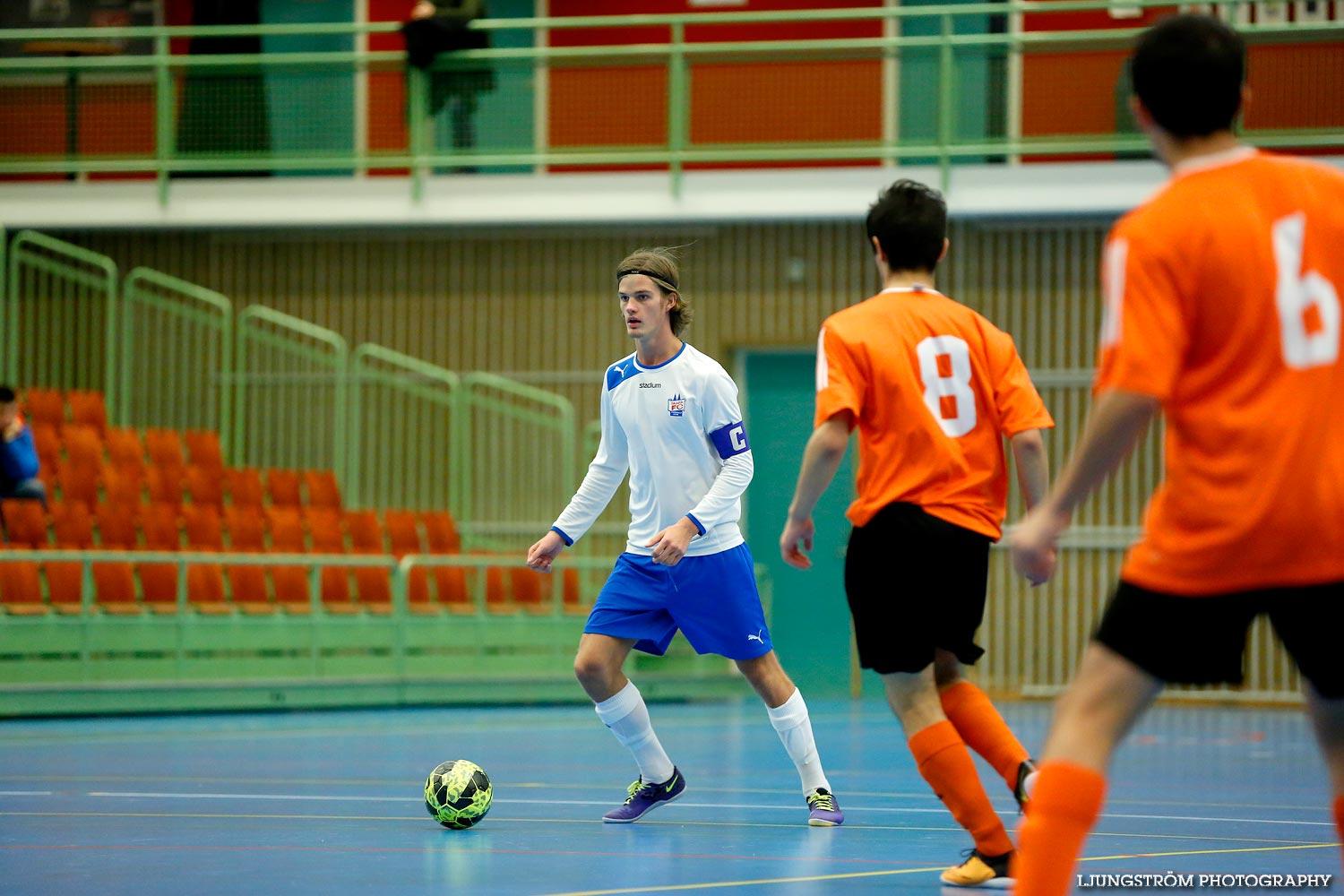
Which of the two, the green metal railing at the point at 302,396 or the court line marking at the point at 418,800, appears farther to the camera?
the green metal railing at the point at 302,396

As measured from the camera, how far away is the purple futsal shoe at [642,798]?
5.95 metres

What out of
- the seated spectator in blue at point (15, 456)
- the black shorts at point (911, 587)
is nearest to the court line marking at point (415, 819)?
the black shorts at point (911, 587)

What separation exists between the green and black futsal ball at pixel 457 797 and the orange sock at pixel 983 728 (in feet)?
6.24

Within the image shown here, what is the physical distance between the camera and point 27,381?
1570cm

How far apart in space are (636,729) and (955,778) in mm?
1917

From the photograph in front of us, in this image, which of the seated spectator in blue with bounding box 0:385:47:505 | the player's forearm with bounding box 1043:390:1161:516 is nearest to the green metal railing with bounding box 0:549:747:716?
the seated spectator in blue with bounding box 0:385:47:505

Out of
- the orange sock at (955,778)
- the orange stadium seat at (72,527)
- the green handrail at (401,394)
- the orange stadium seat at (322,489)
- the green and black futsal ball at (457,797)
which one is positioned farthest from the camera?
the green handrail at (401,394)

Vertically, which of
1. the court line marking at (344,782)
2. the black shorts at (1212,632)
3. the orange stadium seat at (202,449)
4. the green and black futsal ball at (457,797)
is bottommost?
the court line marking at (344,782)

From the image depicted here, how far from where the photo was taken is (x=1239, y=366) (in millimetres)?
2848

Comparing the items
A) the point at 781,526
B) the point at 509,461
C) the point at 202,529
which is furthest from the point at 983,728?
the point at 509,461

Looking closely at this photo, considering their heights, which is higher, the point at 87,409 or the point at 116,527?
the point at 87,409

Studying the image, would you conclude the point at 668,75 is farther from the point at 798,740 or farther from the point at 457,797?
the point at 457,797

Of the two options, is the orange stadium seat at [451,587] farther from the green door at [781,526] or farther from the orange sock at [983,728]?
the orange sock at [983,728]

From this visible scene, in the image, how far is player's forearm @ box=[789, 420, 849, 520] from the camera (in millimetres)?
4266
